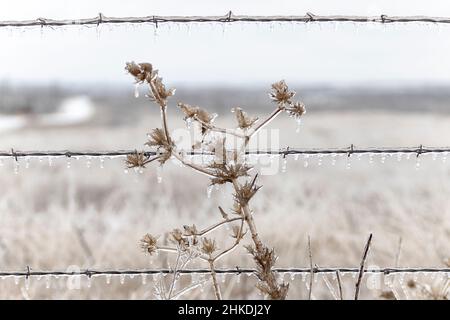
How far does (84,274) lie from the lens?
1622 mm

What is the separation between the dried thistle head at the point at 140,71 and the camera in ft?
4.20

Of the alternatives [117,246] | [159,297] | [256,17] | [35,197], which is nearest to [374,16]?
[256,17]

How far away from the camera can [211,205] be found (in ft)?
14.5

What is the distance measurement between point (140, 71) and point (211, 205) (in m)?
3.16

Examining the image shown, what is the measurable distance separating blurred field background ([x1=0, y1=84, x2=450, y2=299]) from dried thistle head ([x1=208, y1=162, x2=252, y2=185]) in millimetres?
677

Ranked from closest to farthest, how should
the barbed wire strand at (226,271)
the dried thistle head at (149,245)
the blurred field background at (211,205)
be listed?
1. the dried thistle head at (149,245)
2. the barbed wire strand at (226,271)
3. the blurred field background at (211,205)

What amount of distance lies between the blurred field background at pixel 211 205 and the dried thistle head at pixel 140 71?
667 millimetres

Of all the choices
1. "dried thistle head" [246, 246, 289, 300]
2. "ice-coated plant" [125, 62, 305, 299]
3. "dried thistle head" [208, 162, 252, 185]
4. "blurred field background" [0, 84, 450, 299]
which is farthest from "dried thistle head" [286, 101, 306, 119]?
"blurred field background" [0, 84, 450, 299]

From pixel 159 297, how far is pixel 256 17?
59cm

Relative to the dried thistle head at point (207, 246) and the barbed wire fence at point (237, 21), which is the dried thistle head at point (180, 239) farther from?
the barbed wire fence at point (237, 21)

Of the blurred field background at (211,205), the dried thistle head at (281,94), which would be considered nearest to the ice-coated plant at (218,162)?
the dried thistle head at (281,94)

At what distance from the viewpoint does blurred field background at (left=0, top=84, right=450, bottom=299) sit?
3096mm

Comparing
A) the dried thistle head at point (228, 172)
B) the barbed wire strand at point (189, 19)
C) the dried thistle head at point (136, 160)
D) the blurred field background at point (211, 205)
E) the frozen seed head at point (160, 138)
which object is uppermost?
the barbed wire strand at point (189, 19)

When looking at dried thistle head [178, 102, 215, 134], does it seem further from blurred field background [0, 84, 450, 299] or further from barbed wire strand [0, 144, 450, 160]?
blurred field background [0, 84, 450, 299]
